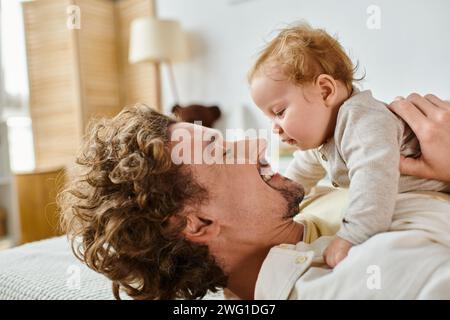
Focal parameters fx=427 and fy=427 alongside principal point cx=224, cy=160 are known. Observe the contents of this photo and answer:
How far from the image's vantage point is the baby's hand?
77 centimetres

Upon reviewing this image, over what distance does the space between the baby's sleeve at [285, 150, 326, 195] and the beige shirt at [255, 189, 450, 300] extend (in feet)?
1.18

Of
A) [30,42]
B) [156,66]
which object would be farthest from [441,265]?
[30,42]

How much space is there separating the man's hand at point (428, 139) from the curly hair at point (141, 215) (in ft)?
1.54

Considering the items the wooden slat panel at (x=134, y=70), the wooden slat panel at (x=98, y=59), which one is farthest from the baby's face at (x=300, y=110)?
the wooden slat panel at (x=98, y=59)

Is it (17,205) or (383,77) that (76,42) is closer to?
(17,205)

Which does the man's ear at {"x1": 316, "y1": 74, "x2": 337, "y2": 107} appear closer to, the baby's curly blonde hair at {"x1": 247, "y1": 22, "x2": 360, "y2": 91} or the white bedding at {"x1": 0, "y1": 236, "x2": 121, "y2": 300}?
the baby's curly blonde hair at {"x1": 247, "y1": 22, "x2": 360, "y2": 91}

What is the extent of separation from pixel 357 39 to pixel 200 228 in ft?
4.10

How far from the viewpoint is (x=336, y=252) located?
30.9 inches

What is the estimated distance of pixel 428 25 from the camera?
174 cm

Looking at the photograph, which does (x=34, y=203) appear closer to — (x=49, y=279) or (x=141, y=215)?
(x=49, y=279)

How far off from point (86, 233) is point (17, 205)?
280 centimetres

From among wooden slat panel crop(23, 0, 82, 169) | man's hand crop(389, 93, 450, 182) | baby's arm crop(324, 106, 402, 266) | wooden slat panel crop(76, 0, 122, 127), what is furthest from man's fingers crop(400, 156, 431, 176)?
wooden slat panel crop(23, 0, 82, 169)

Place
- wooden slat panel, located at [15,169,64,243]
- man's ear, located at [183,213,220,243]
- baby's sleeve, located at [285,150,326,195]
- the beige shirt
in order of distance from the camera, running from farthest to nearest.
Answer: wooden slat panel, located at [15,169,64,243], baby's sleeve, located at [285,150,326,195], man's ear, located at [183,213,220,243], the beige shirt

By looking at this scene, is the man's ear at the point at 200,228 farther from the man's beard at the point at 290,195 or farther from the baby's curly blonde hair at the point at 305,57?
the baby's curly blonde hair at the point at 305,57
